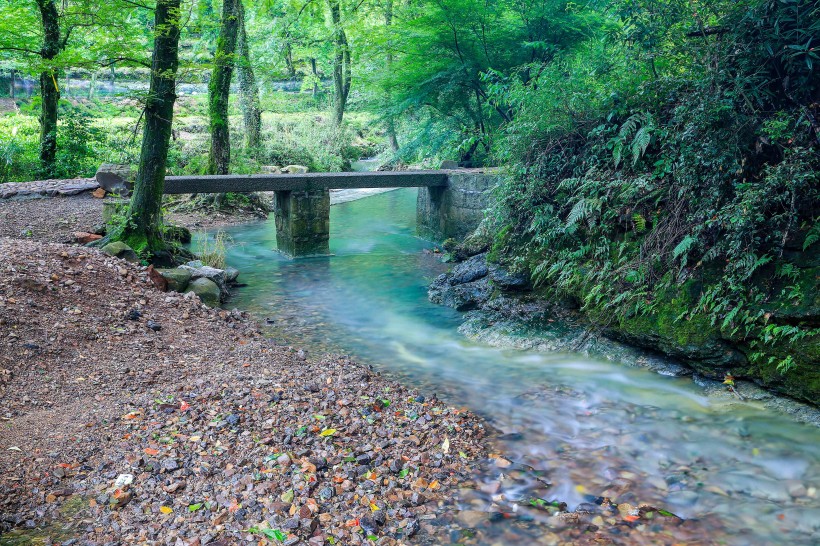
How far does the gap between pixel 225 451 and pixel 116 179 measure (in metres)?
8.36

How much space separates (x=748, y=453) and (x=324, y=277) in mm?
7235

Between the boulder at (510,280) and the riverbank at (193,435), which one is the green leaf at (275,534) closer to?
the riverbank at (193,435)

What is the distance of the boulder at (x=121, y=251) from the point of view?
8242mm

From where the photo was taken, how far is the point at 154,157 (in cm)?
874

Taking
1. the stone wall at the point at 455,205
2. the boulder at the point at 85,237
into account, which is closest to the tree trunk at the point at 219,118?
the stone wall at the point at 455,205

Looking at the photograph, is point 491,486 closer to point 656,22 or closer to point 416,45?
point 656,22

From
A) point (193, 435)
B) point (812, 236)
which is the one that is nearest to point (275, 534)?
point (193, 435)

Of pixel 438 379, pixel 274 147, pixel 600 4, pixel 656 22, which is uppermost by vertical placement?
pixel 600 4

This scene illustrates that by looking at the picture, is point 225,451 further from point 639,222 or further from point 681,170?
point 681,170

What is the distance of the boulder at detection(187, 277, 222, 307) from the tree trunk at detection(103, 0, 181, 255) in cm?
91

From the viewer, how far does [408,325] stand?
27.2 feet

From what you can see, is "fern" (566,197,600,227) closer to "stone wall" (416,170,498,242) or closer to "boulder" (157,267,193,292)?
"stone wall" (416,170,498,242)

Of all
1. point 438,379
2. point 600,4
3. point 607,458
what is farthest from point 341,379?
point 600,4

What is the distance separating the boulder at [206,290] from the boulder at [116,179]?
11.4 feet
